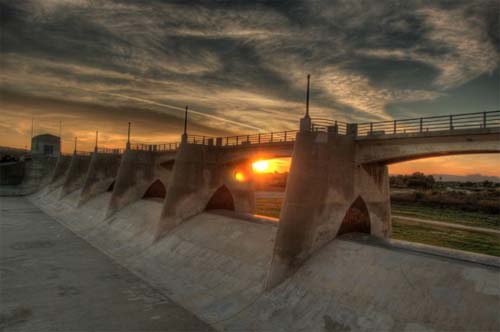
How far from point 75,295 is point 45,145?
130662mm

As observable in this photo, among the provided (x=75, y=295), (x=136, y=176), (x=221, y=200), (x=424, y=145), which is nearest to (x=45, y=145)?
(x=136, y=176)

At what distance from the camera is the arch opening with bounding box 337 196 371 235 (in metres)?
23.0

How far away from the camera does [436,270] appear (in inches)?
640

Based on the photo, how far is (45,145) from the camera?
132375 mm

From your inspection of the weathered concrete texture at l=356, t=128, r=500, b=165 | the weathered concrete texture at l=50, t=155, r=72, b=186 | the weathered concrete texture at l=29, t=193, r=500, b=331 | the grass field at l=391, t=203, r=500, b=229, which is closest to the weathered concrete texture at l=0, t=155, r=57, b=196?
the weathered concrete texture at l=50, t=155, r=72, b=186

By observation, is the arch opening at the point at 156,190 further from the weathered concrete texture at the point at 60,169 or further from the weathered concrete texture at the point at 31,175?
the weathered concrete texture at the point at 31,175

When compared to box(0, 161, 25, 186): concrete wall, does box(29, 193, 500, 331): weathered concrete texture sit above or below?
below

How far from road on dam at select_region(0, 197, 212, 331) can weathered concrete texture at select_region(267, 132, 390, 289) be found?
6.63 meters

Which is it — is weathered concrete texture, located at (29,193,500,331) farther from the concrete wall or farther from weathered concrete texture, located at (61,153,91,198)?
the concrete wall

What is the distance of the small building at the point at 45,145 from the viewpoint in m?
132

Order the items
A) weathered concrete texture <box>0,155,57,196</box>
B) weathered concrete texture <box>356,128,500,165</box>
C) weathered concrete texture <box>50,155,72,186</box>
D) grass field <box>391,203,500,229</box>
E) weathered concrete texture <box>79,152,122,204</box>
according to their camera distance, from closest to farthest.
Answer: weathered concrete texture <box>356,128,500,165</box> → grass field <box>391,203,500,229</box> → weathered concrete texture <box>79,152,122,204</box> → weathered concrete texture <box>50,155,72,186</box> → weathered concrete texture <box>0,155,57,196</box>

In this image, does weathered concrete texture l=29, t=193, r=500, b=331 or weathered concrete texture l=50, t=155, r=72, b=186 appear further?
weathered concrete texture l=50, t=155, r=72, b=186

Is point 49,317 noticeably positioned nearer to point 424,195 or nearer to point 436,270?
point 436,270

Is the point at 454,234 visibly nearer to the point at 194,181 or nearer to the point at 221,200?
the point at 221,200
